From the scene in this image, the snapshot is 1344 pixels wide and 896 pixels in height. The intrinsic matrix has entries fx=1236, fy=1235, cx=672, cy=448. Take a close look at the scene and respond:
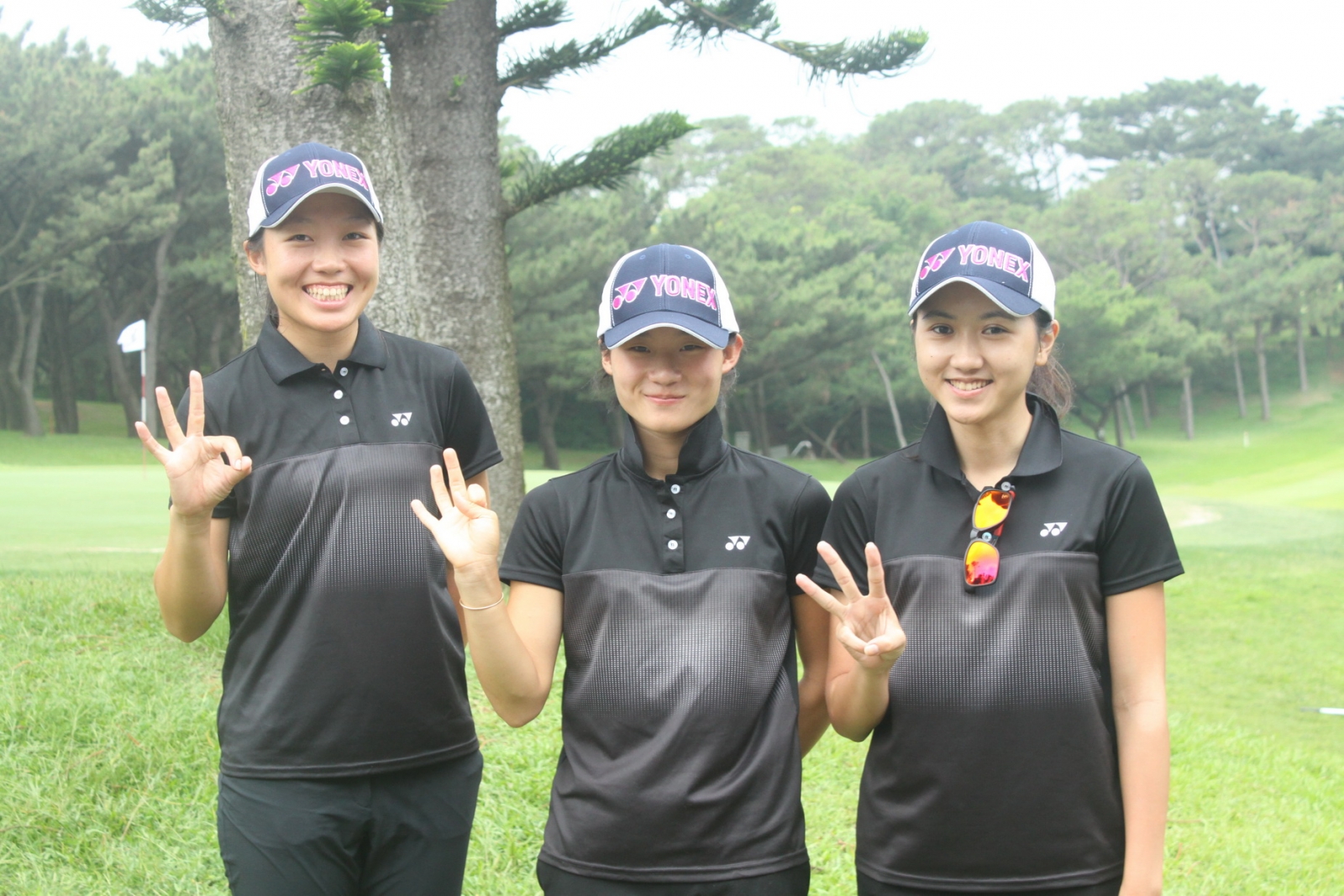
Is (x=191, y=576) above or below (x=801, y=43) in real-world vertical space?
below

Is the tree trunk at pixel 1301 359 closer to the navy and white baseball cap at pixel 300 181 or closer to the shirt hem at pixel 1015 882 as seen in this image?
the shirt hem at pixel 1015 882

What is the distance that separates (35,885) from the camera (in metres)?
3.26

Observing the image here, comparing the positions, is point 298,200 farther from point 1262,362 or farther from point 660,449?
point 1262,362

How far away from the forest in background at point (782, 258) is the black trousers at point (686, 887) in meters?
5.78

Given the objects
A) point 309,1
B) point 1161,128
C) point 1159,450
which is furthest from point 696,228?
point 1161,128

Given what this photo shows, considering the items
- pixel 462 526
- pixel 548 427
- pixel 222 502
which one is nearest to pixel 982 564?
pixel 462 526

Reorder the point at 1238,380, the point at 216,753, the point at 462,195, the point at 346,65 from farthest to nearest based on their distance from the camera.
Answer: the point at 1238,380
the point at 462,195
the point at 346,65
the point at 216,753

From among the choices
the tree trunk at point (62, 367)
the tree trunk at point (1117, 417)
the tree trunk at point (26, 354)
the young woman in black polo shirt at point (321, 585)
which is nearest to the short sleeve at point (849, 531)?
the young woman in black polo shirt at point (321, 585)

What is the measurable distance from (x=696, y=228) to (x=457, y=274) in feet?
72.6

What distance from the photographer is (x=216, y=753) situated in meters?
4.01

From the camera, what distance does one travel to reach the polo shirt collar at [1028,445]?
196 centimetres

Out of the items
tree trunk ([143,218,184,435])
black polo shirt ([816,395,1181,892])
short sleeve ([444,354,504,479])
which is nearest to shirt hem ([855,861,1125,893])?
black polo shirt ([816,395,1181,892])

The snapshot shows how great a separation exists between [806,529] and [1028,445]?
0.39 m

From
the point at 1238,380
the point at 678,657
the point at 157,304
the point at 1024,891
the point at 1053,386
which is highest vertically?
the point at 157,304
